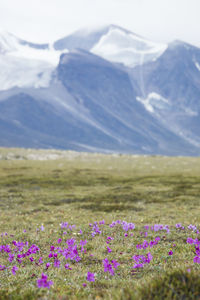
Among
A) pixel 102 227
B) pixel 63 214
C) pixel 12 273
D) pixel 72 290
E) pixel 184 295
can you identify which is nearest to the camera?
pixel 184 295

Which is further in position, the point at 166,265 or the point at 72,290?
the point at 166,265

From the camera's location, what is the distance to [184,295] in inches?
229

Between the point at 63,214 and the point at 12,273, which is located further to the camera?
the point at 63,214

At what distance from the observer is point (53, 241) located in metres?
14.9

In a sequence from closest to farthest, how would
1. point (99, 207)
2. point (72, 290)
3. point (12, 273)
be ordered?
1. point (72, 290)
2. point (12, 273)
3. point (99, 207)

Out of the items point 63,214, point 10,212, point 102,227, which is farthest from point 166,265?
point 10,212

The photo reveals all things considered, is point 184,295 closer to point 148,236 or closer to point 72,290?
point 72,290

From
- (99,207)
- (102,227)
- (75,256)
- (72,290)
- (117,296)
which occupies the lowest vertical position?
(99,207)

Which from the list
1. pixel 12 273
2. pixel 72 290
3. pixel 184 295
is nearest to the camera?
pixel 184 295

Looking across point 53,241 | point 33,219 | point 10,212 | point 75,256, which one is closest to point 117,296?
point 75,256

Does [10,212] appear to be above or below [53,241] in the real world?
below

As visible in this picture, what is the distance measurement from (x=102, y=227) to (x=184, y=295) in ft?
41.0

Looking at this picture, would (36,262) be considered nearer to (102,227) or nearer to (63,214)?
(102,227)

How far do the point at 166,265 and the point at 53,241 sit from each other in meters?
6.09
